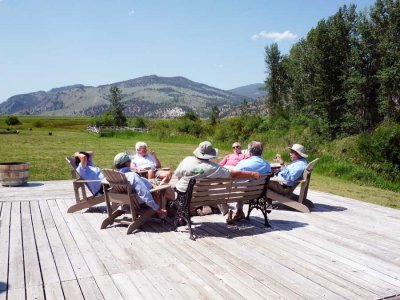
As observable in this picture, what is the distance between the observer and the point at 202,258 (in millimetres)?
4242

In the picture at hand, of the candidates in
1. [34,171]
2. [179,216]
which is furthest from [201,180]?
[34,171]

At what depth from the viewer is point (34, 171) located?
1281 cm

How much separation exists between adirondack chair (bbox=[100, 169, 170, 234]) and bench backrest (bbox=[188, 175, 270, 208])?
2.14 ft

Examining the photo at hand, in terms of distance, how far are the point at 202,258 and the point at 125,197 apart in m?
1.52

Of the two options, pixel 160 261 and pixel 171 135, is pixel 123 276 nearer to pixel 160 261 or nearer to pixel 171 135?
pixel 160 261

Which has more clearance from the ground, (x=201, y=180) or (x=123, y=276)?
(x=201, y=180)

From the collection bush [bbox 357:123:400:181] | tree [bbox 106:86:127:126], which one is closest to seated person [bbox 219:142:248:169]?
bush [bbox 357:123:400:181]

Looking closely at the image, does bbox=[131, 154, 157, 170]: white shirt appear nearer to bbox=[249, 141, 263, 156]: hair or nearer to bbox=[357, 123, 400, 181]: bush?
bbox=[249, 141, 263, 156]: hair

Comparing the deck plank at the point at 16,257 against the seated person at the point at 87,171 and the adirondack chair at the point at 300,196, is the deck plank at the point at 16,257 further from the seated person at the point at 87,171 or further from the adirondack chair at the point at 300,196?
the adirondack chair at the point at 300,196

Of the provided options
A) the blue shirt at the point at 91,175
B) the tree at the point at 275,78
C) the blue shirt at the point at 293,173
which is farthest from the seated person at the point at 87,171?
the tree at the point at 275,78

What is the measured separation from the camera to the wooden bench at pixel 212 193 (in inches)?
194

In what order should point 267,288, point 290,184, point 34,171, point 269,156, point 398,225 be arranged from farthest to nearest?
1. point 269,156
2. point 34,171
3. point 290,184
4. point 398,225
5. point 267,288

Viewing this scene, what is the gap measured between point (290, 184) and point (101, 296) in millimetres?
4123

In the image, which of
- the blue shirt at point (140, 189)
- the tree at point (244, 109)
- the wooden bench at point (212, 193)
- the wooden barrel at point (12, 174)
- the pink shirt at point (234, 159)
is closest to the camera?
the wooden bench at point (212, 193)
